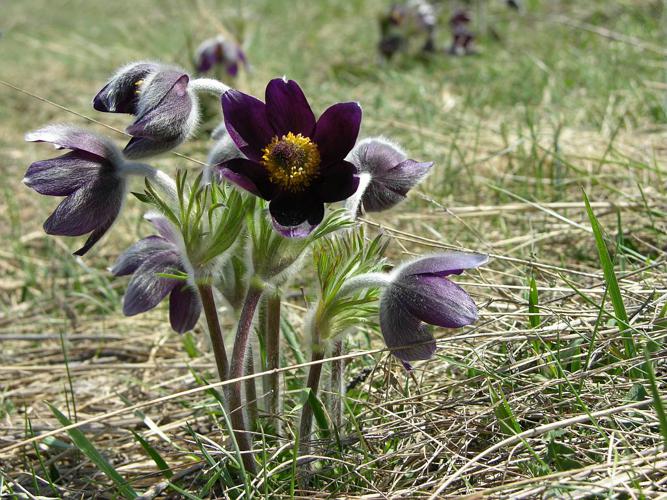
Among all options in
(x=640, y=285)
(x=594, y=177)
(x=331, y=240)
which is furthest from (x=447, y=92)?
(x=331, y=240)

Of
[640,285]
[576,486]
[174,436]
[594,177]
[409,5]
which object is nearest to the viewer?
[576,486]

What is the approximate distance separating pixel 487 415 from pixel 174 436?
62cm

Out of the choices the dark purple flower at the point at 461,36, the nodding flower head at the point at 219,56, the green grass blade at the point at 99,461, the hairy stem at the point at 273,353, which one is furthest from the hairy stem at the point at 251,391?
the dark purple flower at the point at 461,36

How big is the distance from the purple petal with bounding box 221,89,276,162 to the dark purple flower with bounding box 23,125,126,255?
22 cm

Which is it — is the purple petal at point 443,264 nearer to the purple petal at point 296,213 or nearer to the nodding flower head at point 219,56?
the purple petal at point 296,213

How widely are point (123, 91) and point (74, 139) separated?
115 millimetres

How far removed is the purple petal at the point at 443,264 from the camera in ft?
4.21

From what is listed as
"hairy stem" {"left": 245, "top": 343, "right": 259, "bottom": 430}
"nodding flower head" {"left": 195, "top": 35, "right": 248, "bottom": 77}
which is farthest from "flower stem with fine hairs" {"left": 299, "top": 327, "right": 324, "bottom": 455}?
"nodding flower head" {"left": 195, "top": 35, "right": 248, "bottom": 77}

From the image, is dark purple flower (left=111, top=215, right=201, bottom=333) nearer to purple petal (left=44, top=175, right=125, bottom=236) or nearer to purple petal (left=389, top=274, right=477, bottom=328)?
purple petal (left=44, top=175, right=125, bottom=236)

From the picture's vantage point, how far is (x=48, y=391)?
202 cm

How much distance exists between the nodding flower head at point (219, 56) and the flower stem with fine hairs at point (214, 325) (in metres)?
2.89

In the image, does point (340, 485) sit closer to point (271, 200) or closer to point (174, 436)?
point (174, 436)

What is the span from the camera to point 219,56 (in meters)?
4.12

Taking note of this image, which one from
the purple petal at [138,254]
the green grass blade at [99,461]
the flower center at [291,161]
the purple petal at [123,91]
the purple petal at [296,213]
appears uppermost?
the purple petal at [123,91]
